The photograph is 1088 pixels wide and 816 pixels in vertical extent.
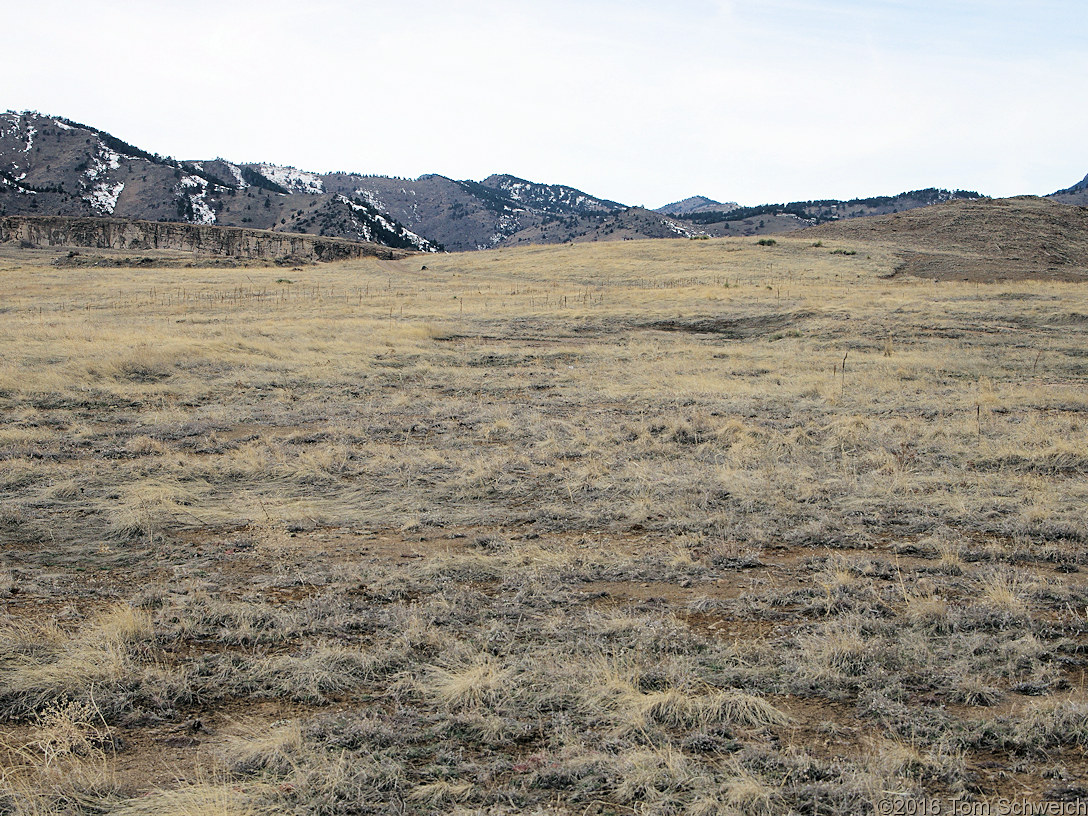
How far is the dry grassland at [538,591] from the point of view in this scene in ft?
12.3

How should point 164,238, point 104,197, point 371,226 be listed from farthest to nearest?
point 104,197 < point 371,226 < point 164,238

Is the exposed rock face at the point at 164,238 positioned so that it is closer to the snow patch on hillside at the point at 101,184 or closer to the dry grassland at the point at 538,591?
the dry grassland at the point at 538,591

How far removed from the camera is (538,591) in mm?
6066

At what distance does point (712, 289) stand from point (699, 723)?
31.6 m

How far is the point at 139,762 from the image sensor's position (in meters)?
3.89

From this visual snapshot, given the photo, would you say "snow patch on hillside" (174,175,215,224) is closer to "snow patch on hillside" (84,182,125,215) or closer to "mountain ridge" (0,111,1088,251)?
"mountain ridge" (0,111,1088,251)

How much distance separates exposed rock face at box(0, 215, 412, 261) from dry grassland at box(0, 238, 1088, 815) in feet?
224

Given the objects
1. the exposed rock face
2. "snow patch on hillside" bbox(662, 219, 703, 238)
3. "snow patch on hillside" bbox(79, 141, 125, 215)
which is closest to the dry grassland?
the exposed rock face

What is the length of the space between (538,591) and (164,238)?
300 ft

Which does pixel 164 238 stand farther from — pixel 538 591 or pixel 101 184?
pixel 101 184

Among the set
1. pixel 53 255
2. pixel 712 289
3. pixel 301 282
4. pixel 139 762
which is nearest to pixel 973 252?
pixel 712 289

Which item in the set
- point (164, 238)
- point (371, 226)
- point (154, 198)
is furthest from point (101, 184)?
point (164, 238)

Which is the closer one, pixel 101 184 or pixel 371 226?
pixel 371 226

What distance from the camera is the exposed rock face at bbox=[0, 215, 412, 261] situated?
8006 cm
